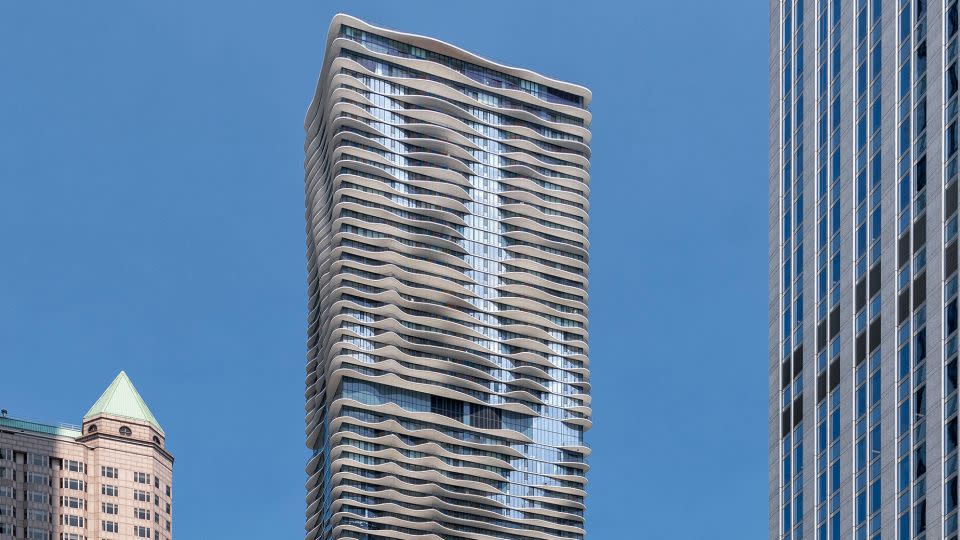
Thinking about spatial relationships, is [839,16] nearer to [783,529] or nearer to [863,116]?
[863,116]

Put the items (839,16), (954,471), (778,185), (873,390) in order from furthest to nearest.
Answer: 1. (778,185)
2. (839,16)
3. (873,390)
4. (954,471)

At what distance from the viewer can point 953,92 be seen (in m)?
99.1

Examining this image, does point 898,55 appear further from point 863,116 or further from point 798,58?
point 798,58

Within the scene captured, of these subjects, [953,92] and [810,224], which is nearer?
[953,92]

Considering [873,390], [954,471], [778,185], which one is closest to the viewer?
[954,471]

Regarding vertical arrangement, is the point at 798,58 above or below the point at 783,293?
above

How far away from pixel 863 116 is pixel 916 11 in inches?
320

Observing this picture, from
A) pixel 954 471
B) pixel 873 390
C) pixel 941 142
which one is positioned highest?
pixel 941 142

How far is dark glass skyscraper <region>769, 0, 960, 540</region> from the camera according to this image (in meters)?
98.1

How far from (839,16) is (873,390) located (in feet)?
82.7

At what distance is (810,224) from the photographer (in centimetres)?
11769

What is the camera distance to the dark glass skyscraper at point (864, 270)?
322 feet

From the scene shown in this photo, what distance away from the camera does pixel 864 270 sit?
108m

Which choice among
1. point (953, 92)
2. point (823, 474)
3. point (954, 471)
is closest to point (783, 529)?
point (823, 474)
